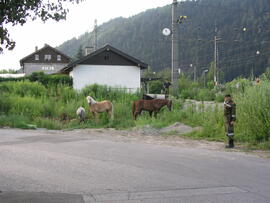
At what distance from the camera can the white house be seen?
38000mm

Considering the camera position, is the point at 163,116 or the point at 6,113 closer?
the point at 163,116

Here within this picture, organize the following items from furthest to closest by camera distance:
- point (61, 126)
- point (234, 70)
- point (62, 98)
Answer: point (234, 70)
point (62, 98)
point (61, 126)

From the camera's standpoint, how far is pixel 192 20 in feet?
320

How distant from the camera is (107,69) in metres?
38.9

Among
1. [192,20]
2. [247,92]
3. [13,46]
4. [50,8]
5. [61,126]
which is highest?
[192,20]

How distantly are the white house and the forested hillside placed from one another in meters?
10.1

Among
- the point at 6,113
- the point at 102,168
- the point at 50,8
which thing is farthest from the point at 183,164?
the point at 6,113

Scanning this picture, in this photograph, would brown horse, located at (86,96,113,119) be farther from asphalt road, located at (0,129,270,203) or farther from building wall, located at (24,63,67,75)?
building wall, located at (24,63,67,75)

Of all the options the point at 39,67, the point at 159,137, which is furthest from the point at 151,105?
the point at 39,67

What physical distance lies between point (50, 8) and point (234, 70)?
79.1 m

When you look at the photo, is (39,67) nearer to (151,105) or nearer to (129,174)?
(151,105)

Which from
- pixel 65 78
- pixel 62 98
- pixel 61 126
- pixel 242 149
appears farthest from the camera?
pixel 65 78

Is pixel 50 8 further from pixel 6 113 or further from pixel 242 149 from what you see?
pixel 6 113

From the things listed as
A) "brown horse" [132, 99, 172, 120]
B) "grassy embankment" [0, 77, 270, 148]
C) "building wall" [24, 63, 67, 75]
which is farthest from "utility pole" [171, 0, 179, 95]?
"building wall" [24, 63, 67, 75]
